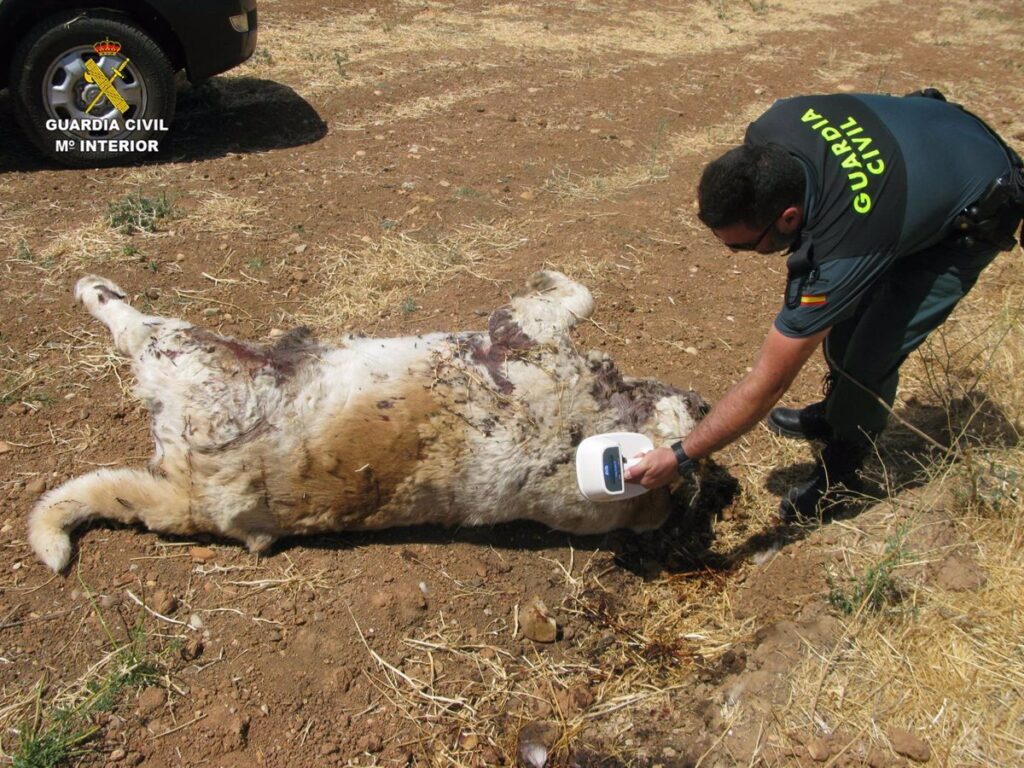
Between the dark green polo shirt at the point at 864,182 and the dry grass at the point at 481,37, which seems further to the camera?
the dry grass at the point at 481,37

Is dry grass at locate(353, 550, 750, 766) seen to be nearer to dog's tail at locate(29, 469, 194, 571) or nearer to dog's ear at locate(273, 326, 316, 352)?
dog's tail at locate(29, 469, 194, 571)

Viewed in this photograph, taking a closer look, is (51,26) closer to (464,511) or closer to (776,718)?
(464,511)

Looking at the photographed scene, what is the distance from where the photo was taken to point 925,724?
298 centimetres

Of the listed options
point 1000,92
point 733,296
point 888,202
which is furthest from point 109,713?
point 1000,92

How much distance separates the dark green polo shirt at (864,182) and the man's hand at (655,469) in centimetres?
71

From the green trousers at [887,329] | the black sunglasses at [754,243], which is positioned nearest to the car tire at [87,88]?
the black sunglasses at [754,243]

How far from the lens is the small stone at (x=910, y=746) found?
289 centimetres

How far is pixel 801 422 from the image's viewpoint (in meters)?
4.50

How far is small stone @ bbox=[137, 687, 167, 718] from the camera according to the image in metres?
3.06

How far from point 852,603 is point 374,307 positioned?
10.3ft

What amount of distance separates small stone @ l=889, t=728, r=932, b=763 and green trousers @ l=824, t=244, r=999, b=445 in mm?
1431

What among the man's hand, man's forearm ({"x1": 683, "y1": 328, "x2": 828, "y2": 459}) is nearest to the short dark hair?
man's forearm ({"x1": 683, "y1": 328, "x2": 828, "y2": 459})

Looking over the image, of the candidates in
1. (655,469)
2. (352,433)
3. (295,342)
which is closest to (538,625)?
(655,469)

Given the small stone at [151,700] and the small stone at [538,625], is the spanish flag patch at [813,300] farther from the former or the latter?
the small stone at [151,700]
